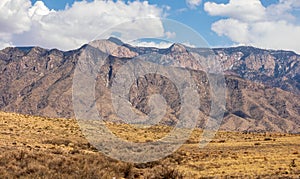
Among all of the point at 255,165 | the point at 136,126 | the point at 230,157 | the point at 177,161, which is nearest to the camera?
the point at 255,165

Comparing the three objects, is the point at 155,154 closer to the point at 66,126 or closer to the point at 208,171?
the point at 208,171

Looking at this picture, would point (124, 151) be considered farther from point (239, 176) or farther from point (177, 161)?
point (239, 176)

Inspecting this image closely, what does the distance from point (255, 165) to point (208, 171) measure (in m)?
→ 4.74

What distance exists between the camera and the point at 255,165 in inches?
1404

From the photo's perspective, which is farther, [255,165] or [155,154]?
[155,154]

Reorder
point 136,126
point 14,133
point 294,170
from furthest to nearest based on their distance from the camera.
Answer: point 136,126, point 14,133, point 294,170

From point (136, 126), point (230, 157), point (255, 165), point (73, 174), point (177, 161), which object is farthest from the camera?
point (136, 126)

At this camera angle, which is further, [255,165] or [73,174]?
[255,165]

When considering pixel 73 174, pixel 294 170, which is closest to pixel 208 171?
pixel 294 170

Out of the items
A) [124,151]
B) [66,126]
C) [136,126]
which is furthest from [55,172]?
[136,126]

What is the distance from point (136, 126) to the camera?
84562 mm

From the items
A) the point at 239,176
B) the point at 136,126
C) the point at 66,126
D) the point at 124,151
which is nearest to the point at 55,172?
the point at 239,176

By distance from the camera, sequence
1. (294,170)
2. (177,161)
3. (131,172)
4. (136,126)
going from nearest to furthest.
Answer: (131,172) → (294,170) → (177,161) → (136,126)

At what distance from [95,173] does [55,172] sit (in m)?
2.33
